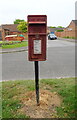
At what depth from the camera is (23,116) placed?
2660 mm

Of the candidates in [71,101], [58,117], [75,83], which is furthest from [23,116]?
[75,83]

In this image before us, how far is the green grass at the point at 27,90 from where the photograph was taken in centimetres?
276

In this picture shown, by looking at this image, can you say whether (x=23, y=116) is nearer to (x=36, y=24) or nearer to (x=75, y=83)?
(x=36, y=24)

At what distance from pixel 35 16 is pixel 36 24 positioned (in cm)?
17

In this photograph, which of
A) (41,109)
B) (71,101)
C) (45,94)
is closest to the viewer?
(41,109)

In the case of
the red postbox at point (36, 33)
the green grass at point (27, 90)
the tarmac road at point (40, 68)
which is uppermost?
the red postbox at point (36, 33)

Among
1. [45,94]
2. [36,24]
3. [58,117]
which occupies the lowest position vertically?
[58,117]

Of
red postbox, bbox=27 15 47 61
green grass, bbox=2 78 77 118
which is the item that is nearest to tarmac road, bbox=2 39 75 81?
green grass, bbox=2 78 77 118

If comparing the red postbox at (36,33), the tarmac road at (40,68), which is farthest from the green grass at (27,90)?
the red postbox at (36,33)

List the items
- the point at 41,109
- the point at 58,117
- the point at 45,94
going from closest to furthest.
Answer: the point at 58,117 → the point at 41,109 → the point at 45,94

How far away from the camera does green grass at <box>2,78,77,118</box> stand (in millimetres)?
2756

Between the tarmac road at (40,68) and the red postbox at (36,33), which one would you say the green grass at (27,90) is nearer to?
the tarmac road at (40,68)

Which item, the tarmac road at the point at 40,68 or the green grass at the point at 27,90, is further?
the tarmac road at the point at 40,68

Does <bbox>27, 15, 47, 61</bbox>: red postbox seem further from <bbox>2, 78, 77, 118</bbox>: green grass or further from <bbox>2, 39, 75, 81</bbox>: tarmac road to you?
<bbox>2, 39, 75, 81</bbox>: tarmac road
